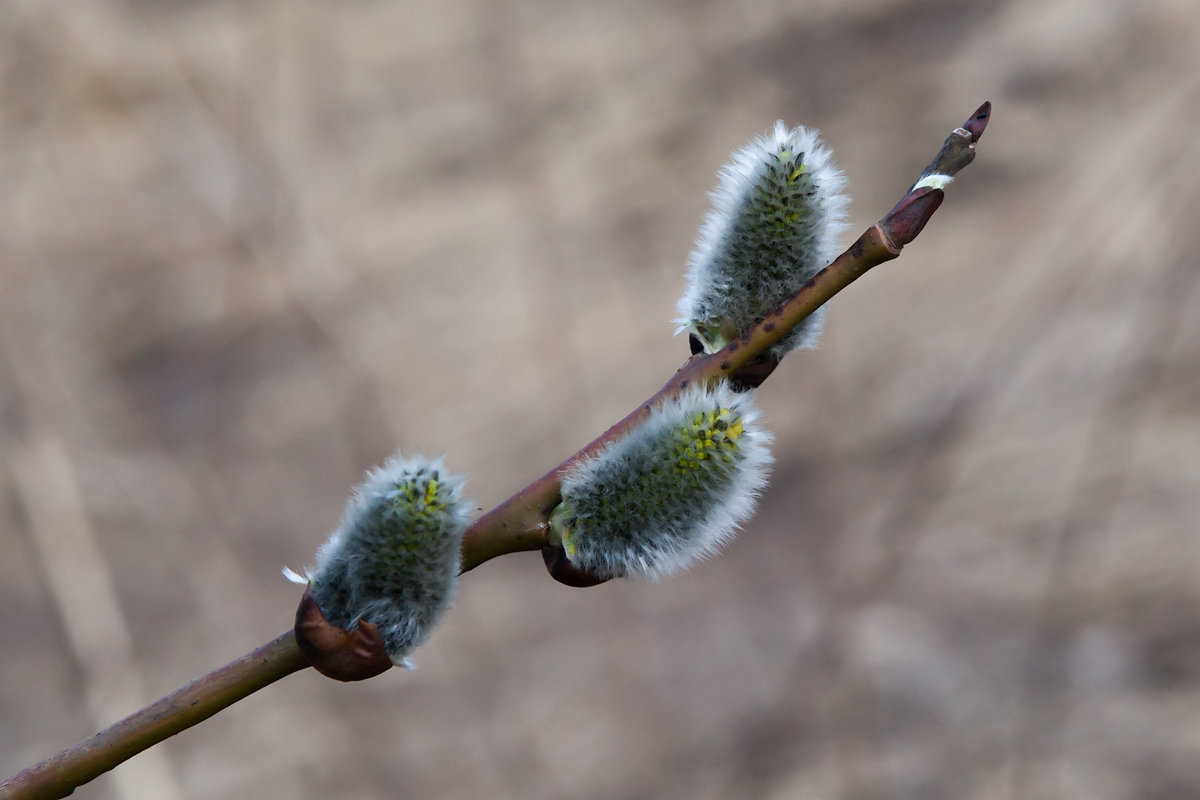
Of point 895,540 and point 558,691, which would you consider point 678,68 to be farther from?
point 558,691

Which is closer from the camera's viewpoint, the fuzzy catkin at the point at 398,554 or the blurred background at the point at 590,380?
the fuzzy catkin at the point at 398,554

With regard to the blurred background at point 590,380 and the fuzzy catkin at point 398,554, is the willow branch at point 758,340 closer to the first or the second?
the fuzzy catkin at point 398,554

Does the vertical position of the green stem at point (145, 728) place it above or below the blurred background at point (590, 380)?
below

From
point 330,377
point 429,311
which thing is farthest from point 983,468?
point 330,377

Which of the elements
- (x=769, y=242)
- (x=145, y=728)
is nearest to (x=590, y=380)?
(x=769, y=242)

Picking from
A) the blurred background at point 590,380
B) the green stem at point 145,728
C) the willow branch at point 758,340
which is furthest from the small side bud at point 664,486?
the blurred background at point 590,380

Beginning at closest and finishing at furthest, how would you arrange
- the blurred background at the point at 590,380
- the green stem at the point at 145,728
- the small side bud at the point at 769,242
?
the green stem at the point at 145,728 < the small side bud at the point at 769,242 < the blurred background at the point at 590,380
